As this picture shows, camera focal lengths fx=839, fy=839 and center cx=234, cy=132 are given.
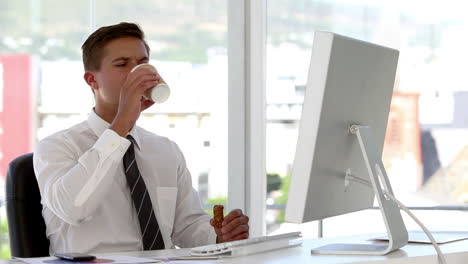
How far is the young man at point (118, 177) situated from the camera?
7.55ft

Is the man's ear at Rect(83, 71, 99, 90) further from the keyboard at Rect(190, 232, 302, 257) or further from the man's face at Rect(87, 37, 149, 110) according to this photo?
the keyboard at Rect(190, 232, 302, 257)

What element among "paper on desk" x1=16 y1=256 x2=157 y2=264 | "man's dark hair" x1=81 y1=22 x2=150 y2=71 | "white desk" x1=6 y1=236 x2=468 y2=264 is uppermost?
"man's dark hair" x1=81 y1=22 x2=150 y2=71

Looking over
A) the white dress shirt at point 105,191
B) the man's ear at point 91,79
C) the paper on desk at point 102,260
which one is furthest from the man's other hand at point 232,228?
the man's ear at point 91,79

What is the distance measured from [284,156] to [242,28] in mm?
664

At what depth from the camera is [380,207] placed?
1.94 metres

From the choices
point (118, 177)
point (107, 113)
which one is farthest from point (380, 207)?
point (107, 113)

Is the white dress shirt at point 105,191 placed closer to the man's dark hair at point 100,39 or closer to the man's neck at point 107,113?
the man's neck at point 107,113

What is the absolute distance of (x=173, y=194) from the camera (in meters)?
2.71

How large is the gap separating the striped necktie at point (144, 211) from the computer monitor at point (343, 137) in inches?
26.1

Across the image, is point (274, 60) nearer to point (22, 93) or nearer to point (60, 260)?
point (22, 93)

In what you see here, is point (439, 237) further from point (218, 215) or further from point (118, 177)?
point (118, 177)

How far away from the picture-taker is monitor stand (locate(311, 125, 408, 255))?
1922mm

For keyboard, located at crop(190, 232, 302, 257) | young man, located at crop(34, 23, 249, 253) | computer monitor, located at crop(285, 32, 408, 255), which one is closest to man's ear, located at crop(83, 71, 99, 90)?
young man, located at crop(34, 23, 249, 253)

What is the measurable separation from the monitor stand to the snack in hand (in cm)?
34
